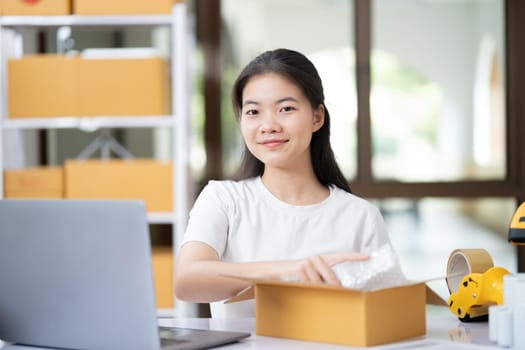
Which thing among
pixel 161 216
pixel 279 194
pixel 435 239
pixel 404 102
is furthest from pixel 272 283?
pixel 435 239

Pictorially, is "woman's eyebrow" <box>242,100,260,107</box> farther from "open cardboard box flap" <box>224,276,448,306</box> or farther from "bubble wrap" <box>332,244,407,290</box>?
"bubble wrap" <box>332,244,407,290</box>

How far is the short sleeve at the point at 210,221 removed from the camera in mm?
1729

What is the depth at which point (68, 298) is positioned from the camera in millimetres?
1260

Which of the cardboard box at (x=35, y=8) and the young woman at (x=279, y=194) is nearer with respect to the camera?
the young woman at (x=279, y=194)

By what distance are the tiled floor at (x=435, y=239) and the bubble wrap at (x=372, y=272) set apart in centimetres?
295

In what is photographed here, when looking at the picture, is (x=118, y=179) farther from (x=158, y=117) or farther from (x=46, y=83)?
(x=46, y=83)

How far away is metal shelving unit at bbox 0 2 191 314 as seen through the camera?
3.20 metres

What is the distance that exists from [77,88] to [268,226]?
5.40ft

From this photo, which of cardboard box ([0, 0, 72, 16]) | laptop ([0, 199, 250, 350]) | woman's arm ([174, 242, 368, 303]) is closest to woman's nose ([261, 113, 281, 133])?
woman's arm ([174, 242, 368, 303])

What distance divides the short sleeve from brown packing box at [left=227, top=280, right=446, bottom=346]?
33 cm

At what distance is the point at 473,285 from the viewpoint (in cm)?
153

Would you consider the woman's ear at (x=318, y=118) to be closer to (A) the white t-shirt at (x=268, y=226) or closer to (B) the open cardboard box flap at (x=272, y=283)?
(A) the white t-shirt at (x=268, y=226)

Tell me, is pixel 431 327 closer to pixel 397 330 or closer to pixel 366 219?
pixel 397 330

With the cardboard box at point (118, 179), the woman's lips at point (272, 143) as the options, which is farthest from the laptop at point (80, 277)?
the cardboard box at point (118, 179)
